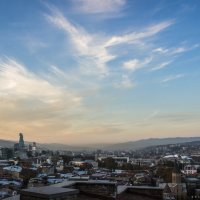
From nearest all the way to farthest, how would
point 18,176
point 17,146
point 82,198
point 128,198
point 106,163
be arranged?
point 82,198 < point 128,198 < point 18,176 < point 106,163 < point 17,146

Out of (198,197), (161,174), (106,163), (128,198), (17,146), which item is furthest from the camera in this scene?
(17,146)

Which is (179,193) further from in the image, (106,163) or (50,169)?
(106,163)

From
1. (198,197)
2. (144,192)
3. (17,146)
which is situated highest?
(17,146)

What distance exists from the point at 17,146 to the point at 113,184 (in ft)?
463

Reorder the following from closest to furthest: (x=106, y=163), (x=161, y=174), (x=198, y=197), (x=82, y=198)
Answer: (x=82, y=198) < (x=198, y=197) < (x=161, y=174) < (x=106, y=163)

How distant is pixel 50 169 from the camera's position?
76.4m

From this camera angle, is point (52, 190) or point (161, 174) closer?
point (52, 190)

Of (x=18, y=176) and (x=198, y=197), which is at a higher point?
(x=18, y=176)

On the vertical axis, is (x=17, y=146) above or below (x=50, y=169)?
above

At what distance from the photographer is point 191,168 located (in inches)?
4168

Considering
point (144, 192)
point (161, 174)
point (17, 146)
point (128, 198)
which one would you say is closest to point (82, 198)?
point (128, 198)

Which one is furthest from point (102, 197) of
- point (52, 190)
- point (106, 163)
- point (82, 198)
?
point (106, 163)

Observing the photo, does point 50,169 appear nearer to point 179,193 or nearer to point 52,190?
point 179,193

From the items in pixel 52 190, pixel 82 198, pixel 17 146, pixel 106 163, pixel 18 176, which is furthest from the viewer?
pixel 17 146
